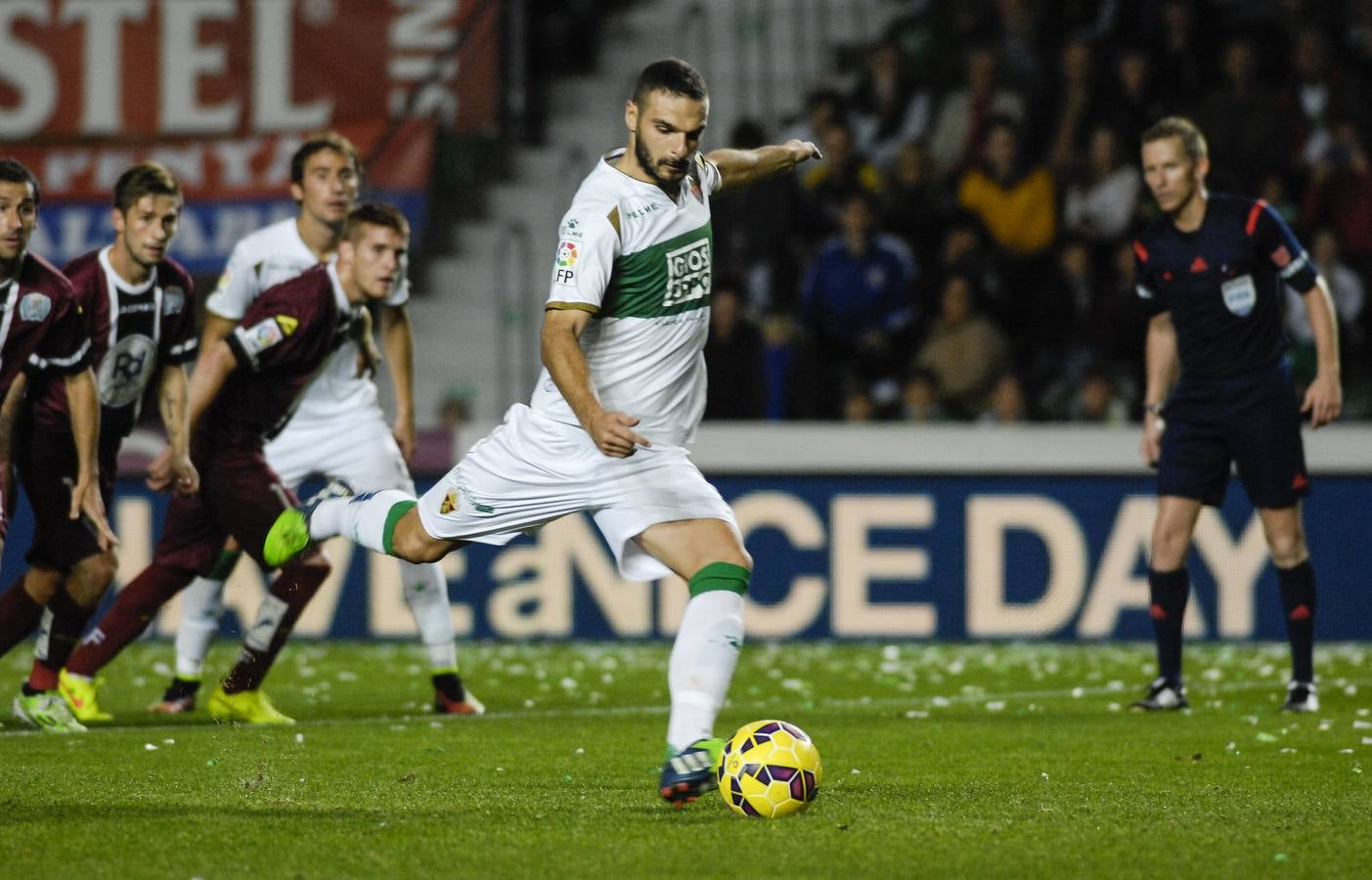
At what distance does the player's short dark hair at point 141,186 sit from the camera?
7.36 meters

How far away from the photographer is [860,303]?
13.8 metres

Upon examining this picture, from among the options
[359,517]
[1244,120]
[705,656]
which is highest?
[1244,120]

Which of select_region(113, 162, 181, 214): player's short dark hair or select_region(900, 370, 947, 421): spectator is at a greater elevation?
select_region(113, 162, 181, 214): player's short dark hair

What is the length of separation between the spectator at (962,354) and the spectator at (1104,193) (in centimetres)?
126

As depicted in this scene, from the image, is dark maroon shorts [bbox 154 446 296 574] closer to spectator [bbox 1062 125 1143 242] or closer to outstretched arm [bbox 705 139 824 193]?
outstretched arm [bbox 705 139 824 193]

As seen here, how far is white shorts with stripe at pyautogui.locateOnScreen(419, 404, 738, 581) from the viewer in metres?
5.55

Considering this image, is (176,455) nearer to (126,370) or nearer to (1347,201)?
(126,370)

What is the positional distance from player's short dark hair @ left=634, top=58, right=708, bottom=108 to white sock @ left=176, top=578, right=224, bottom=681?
3715 mm

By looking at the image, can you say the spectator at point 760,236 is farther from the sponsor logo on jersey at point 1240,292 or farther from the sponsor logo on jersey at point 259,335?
the sponsor logo on jersey at point 259,335

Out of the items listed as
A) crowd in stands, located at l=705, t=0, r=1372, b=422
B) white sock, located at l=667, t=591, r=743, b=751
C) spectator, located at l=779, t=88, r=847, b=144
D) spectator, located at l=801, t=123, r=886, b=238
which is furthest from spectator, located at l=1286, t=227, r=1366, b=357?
white sock, located at l=667, t=591, r=743, b=751

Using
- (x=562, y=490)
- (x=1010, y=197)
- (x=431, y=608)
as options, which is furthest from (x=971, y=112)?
(x=562, y=490)

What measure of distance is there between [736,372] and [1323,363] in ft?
18.7

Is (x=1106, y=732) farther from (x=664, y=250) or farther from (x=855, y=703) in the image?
(x=664, y=250)

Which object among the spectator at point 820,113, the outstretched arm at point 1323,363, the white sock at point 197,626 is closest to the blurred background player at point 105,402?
the white sock at point 197,626
